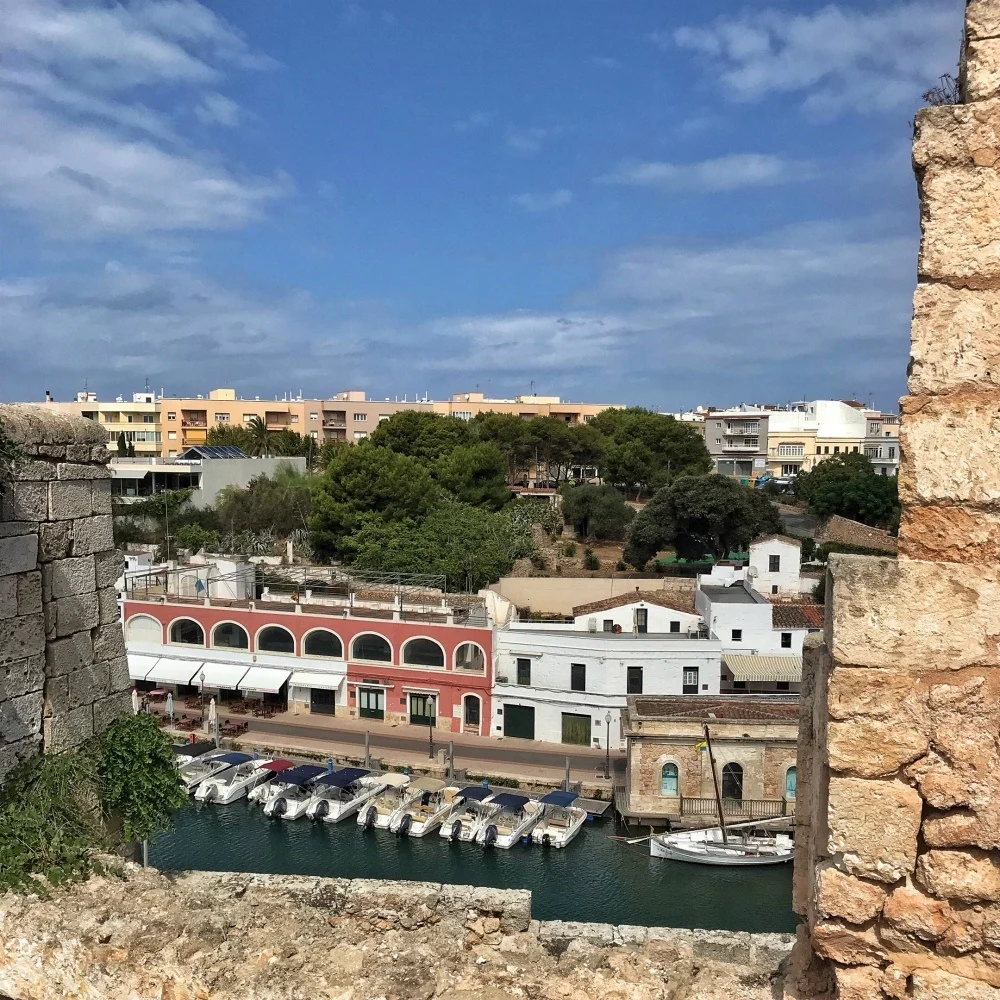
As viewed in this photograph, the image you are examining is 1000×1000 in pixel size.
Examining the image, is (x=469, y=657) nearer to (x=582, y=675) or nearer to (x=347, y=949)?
(x=582, y=675)

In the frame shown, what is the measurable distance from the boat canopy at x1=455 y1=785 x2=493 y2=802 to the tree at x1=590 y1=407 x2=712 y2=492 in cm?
2899

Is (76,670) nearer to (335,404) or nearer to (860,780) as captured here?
(860,780)

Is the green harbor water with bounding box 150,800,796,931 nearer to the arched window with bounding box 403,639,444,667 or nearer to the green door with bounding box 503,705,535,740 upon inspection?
the green door with bounding box 503,705,535,740

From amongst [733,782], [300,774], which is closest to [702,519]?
[733,782]

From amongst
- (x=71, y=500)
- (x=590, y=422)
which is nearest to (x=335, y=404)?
(x=590, y=422)

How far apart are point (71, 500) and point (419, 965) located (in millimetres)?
3082

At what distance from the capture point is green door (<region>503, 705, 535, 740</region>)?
19844mm

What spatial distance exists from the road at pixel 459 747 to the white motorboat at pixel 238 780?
1.84 meters

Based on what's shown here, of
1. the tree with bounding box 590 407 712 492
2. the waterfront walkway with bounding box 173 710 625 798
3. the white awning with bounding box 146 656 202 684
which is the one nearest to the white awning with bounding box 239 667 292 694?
the waterfront walkway with bounding box 173 710 625 798

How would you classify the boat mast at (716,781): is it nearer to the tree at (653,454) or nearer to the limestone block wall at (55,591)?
the limestone block wall at (55,591)

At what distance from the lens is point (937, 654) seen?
2068mm

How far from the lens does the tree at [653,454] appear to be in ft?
147

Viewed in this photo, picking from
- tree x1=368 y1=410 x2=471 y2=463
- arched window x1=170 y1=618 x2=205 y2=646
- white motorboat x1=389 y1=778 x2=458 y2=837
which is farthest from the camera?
tree x1=368 y1=410 x2=471 y2=463

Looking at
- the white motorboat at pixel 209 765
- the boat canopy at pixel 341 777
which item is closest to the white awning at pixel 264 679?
the white motorboat at pixel 209 765
